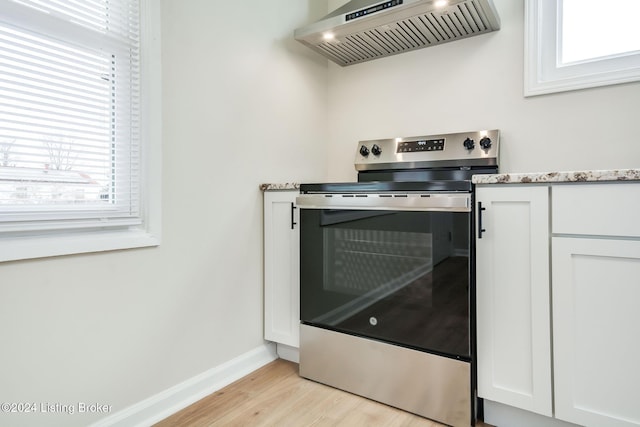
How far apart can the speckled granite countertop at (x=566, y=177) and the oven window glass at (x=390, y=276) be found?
0.15 meters

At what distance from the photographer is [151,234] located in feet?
4.65

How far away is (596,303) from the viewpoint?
116 centimetres

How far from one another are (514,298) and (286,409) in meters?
0.97

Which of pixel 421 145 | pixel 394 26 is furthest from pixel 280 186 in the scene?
pixel 394 26

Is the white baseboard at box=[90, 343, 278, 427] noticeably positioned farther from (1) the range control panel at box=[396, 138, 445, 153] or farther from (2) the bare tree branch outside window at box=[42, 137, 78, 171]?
(1) the range control panel at box=[396, 138, 445, 153]

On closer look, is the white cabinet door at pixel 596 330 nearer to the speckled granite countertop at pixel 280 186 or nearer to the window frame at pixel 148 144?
the speckled granite countertop at pixel 280 186

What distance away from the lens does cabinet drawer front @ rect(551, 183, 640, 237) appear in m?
1.11

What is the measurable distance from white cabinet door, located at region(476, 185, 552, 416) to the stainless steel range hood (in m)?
0.91

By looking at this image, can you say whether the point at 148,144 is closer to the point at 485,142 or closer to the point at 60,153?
the point at 60,153

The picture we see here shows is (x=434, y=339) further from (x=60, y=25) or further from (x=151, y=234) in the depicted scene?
(x=60, y=25)

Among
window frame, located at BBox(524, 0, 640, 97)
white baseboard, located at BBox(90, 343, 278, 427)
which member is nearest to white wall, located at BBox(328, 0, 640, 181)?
window frame, located at BBox(524, 0, 640, 97)

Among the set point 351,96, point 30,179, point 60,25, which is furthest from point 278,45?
point 30,179

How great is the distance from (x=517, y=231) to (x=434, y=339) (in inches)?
19.6

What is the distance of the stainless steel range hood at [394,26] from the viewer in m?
1.67
